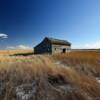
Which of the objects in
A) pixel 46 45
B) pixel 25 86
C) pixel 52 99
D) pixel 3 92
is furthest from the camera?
pixel 46 45

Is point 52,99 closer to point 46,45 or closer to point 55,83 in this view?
point 55,83

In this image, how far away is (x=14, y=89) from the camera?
4.12 metres

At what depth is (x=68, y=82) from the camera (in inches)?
199

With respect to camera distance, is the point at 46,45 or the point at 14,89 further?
the point at 46,45

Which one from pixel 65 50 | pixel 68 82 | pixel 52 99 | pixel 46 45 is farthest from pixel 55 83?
pixel 65 50

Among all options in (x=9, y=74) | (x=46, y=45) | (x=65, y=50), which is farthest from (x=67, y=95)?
(x=65, y=50)

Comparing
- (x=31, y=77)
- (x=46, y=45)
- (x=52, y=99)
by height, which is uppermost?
(x=46, y=45)

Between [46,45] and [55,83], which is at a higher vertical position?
[46,45]

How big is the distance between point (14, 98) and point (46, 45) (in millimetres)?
27592

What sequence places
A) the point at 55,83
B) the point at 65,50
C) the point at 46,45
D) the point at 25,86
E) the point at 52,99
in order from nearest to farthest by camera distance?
the point at 52,99 → the point at 25,86 → the point at 55,83 → the point at 46,45 → the point at 65,50

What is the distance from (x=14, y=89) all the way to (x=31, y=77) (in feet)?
3.35

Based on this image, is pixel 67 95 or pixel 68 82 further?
pixel 68 82

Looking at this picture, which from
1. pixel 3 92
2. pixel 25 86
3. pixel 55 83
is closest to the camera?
pixel 3 92

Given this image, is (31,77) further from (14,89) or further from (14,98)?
(14,98)
